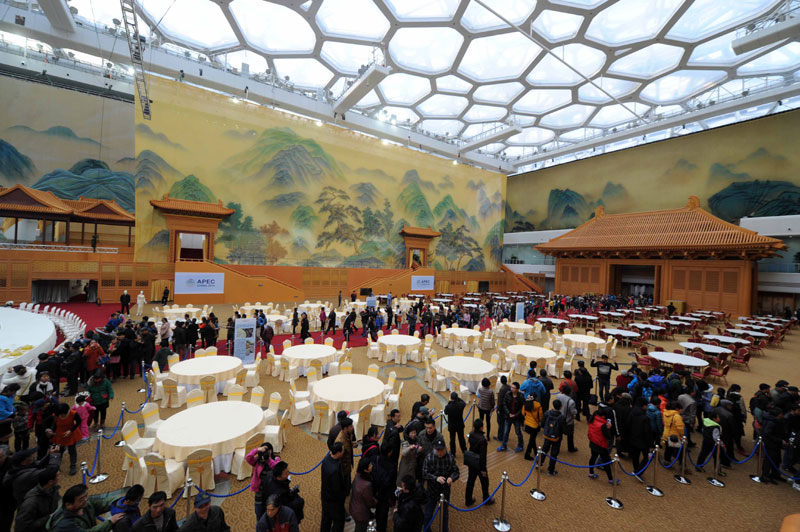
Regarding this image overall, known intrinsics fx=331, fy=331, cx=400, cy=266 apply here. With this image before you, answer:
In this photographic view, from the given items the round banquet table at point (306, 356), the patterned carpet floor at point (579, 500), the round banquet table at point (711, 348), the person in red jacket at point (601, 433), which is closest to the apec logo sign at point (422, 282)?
the round banquet table at point (711, 348)

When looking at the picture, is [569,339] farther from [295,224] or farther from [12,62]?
[12,62]

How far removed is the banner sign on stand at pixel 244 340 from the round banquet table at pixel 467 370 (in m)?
4.80

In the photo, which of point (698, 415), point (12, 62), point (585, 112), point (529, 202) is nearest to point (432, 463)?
point (698, 415)

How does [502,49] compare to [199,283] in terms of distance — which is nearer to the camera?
[199,283]

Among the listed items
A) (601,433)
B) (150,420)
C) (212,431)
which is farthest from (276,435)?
(601,433)

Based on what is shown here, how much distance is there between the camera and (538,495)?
4.43m

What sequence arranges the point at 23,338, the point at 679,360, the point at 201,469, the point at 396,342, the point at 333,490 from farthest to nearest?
the point at 396,342, the point at 679,360, the point at 23,338, the point at 201,469, the point at 333,490

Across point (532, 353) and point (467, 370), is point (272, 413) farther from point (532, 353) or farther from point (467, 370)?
point (532, 353)

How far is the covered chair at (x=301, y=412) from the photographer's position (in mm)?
6168

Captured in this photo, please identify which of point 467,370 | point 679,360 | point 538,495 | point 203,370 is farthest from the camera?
point 679,360

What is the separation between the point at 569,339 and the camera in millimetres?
11258

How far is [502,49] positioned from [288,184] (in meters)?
17.8

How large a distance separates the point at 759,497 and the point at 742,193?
30.0 m

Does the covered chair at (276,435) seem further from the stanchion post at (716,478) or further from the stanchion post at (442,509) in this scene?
the stanchion post at (716,478)
